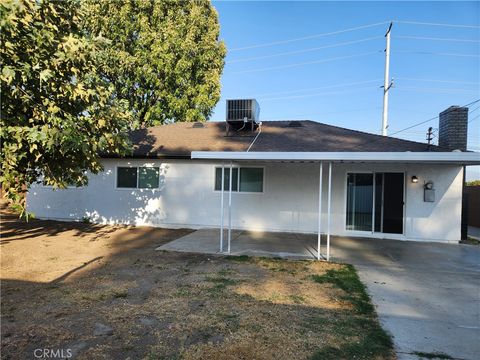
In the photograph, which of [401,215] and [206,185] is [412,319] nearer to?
[401,215]

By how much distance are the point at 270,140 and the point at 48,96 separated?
7807 mm

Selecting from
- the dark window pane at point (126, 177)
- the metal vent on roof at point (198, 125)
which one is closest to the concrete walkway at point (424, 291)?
the dark window pane at point (126, 177)

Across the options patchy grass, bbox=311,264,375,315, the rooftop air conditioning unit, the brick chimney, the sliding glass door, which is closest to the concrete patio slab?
patchy grass, bbox=311,264,375,315

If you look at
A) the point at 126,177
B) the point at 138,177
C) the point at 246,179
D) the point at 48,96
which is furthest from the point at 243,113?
the point at 48,96

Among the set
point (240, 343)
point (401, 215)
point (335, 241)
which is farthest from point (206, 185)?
point (240, 343)

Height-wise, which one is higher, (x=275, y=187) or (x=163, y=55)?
(x=163, y=55)

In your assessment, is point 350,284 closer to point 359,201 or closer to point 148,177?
point 359,201

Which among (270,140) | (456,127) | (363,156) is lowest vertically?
(363,156)

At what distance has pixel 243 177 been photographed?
40.0 feet

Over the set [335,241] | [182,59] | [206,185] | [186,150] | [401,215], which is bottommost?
[335,241]

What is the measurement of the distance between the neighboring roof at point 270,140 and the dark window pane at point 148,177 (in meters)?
0.63

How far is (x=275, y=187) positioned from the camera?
11.9m

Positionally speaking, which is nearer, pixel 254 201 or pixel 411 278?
pixel 411 278

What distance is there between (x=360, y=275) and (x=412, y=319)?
85.1 inches
